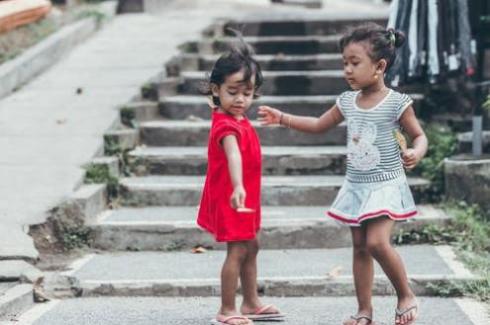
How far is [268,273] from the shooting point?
5.73 meters

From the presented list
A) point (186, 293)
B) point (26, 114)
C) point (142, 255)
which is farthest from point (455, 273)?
point (26, 114)

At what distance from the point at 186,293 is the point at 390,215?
1.41 meters

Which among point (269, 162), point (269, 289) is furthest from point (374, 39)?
point (269, 162)

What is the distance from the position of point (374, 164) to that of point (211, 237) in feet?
6.08

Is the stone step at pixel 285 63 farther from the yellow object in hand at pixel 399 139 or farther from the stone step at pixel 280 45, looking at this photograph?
the yellow object in hand at pixel 399 139

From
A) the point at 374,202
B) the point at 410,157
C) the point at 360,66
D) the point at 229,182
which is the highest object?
the point at 360,66

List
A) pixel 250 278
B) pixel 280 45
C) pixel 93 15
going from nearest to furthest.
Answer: pixel 250 278 < pixel 280 45 < pixel 93 15

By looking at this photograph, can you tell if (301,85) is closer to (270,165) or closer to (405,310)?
(270,165)

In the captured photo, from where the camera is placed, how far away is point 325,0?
17.9m

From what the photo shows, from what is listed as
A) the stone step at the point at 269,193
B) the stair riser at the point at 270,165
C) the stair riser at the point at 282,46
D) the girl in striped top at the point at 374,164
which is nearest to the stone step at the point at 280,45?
the stair riser at the point at 282,46

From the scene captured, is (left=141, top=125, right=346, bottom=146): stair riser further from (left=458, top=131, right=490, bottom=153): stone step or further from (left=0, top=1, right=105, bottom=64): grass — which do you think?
(left=0, top=1, right=105, bottom=64): grass

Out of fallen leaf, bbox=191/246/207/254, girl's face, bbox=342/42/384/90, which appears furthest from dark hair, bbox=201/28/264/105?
fallen leaf, bbox=191/246/207/254

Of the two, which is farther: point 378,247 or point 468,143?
point 468,143

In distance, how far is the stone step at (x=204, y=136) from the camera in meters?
7.98
